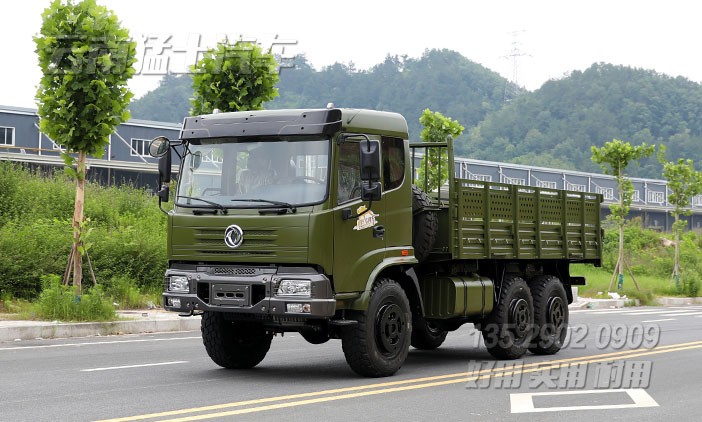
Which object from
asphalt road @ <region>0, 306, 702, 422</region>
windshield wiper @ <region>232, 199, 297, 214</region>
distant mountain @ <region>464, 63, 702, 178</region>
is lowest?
asphalt road @ <region>0, 306, 702, 422</region>

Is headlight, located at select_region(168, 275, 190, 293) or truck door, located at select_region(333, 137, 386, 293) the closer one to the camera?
truck door, located at select_region(333, 137, 386, 293)

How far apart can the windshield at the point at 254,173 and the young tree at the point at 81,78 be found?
288 inches

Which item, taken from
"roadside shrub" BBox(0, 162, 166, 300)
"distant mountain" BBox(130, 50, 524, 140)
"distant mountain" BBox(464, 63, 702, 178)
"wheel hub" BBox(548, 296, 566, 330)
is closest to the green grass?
"roadside shrub" BBox(0, 162, 166, 300)

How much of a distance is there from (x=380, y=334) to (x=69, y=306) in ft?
27.4

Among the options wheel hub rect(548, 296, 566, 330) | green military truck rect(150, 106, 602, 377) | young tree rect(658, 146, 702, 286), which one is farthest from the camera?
young tree rect(658, 146, 702, 286)

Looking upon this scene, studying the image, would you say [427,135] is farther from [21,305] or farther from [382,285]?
[382,285]

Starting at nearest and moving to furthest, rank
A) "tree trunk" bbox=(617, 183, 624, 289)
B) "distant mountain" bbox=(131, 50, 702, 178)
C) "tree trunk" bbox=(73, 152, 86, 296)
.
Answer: "tree trunk" bbox=(73, 152, 86, 296)
"tree trunk" bbox=(617, 183, 624, 289)
"distant mountain" bbox=(131, 50, 702, 178)

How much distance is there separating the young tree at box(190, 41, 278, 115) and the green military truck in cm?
1107

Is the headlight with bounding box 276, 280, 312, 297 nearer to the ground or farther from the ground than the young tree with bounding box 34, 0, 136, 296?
nearer to the ground

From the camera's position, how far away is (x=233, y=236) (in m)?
11.2

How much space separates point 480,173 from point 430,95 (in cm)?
8105

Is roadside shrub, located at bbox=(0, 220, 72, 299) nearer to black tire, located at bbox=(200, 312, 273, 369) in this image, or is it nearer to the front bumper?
black tire, located at bbox=(200, 312, 273, 369)

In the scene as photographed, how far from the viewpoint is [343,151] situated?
11.3 m

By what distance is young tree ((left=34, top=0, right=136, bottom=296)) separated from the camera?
18.4 metres
